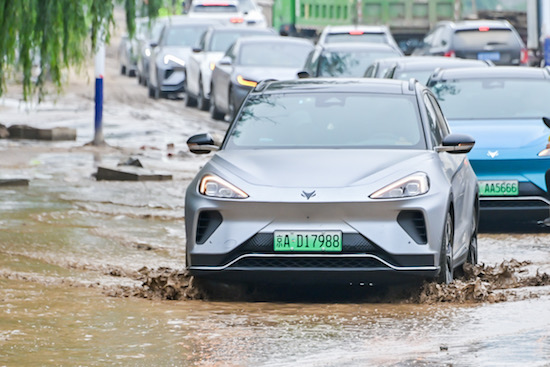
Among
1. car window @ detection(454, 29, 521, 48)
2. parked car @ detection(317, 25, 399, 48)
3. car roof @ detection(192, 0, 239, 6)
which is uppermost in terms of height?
parked car @ detection(317, 25, 399, 48)

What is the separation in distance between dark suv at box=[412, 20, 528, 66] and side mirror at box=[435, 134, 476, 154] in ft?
Answer: 69.5

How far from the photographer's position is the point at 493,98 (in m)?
14.4

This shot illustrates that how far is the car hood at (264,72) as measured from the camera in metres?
24.8

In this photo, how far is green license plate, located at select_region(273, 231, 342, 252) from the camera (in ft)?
28.9

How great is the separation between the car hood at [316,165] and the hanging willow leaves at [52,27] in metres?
4.88

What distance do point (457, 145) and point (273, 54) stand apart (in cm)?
1652

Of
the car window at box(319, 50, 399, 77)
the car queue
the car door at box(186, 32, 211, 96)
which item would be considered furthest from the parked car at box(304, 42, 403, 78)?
the car queue

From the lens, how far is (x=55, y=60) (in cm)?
1502

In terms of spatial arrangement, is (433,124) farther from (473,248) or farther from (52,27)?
(52,27)

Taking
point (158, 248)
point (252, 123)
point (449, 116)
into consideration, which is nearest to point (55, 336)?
point (252, 123)

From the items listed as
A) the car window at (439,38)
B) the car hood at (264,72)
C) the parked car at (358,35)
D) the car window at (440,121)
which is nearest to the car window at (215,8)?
the car window at (439,38)

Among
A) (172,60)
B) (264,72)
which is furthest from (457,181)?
(172,60)

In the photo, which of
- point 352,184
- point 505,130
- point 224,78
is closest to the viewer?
point 352,184

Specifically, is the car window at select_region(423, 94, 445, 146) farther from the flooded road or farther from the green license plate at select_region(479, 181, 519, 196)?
the green license plate at select_region(479, 181, 519, 196)
